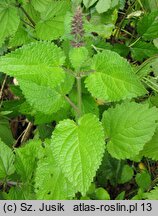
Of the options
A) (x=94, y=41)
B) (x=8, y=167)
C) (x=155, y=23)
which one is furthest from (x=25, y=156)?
(x=155, y=23)

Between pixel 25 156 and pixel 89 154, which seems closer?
pixel 89 154

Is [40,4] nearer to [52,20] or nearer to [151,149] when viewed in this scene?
[52,20]

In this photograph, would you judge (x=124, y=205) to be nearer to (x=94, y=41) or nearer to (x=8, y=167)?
(x=8, y=167)

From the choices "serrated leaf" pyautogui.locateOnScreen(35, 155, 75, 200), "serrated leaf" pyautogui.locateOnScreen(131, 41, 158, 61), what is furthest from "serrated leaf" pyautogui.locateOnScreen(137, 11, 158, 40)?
"serrated leaf" pyautogui.locateOnScreen(35, 155, 75, 200)

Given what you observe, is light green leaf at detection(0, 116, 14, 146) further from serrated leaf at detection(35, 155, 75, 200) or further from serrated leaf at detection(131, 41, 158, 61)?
serrated leaf at detection(131, 41, 158, 61)

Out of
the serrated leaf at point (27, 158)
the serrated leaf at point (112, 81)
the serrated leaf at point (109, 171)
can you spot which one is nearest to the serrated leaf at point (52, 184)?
the serrated leaf at point (27, 158)
